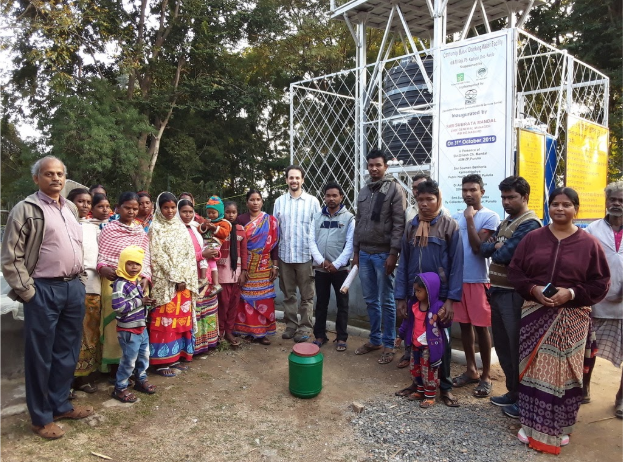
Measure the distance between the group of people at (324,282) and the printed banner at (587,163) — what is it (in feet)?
7.15

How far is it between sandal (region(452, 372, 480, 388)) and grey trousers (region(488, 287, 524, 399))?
429mm

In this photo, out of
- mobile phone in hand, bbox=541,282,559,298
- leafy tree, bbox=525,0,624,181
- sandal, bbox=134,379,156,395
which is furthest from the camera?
leafy tree, bbox=525,0,624,181

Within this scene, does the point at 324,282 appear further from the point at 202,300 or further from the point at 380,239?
the point at 202,300

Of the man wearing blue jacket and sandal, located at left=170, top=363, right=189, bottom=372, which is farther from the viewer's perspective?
sandal, located at left=170, top=363, right=189, bottom=372

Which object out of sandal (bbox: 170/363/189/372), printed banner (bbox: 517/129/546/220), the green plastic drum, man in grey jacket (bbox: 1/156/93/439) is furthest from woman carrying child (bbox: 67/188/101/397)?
printed banner (bbox: 517/129/546/220)

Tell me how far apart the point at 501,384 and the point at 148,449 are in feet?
9.31

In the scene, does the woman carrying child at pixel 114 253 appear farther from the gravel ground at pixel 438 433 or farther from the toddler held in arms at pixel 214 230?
the gravel ground at pixel 438 433

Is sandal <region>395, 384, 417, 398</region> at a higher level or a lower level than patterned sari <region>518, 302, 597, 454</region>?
lower

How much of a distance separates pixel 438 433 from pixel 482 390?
792 mm

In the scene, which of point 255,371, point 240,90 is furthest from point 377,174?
point 240,90

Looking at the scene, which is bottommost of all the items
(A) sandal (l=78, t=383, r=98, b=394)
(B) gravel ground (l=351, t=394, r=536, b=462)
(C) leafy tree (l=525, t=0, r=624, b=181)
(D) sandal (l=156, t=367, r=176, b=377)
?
(B) gravel ground (l=351, t=394, r=536, b=462)

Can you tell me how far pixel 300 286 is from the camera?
4.94 m

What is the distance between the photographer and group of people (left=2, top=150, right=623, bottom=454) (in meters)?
2.81

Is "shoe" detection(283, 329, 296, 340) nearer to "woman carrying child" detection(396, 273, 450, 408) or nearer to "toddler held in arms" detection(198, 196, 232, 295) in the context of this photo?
"toddler held in arms" detection(198, 196, 232, 295)
